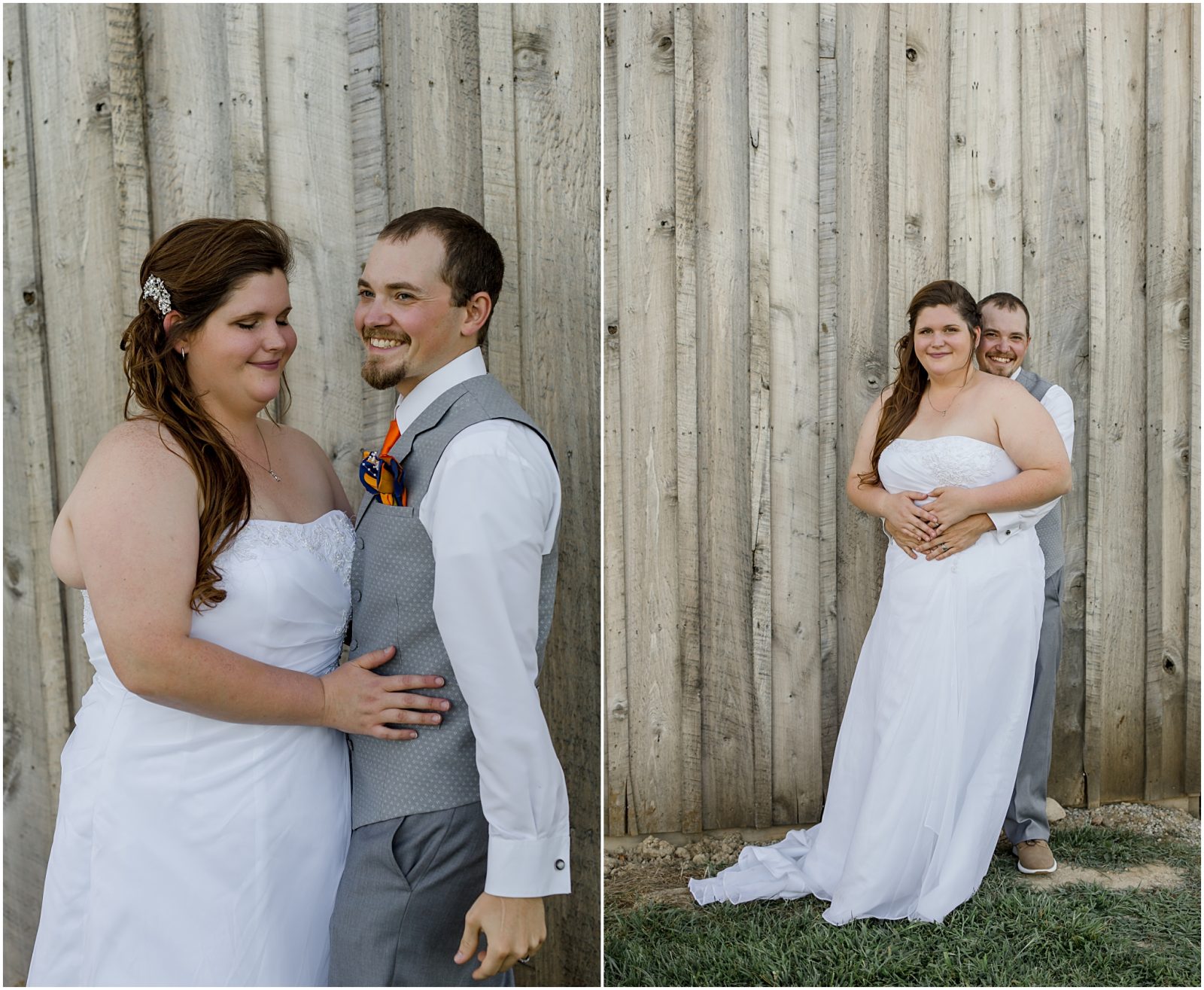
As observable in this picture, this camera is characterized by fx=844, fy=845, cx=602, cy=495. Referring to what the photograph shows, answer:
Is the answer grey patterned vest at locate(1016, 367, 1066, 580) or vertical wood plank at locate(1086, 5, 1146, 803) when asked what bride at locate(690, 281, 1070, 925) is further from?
vertical wood plank at locate(1086, 5, 1146, 803)

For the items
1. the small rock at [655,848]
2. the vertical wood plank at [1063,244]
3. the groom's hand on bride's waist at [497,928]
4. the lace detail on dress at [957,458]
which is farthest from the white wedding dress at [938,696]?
the groom's hand on bride's waist at [497,928]

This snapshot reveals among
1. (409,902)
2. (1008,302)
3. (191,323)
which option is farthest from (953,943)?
(191,323)

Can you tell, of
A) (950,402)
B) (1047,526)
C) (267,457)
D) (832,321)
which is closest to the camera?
(267,457)

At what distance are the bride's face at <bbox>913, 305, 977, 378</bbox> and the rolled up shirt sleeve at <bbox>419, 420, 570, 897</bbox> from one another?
1300 mm

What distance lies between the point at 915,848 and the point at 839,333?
1.34 m

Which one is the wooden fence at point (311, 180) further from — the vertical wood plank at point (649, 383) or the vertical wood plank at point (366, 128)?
the vertical wood plank at point (649, 383)

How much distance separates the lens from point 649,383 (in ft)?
6.09

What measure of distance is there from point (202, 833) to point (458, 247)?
113cm

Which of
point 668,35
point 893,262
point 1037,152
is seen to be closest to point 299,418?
point 668,35

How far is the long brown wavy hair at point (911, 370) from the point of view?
2135 mm

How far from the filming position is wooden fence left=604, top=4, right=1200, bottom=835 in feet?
6.10

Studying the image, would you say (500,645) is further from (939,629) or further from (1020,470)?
(1020,470)

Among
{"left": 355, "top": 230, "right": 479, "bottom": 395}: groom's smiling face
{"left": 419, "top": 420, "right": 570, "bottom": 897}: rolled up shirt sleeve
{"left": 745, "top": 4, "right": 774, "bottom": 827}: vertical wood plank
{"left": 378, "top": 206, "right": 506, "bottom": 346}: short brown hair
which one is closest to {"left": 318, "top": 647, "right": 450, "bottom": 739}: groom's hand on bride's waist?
{"left": 419, "top": 420, "right": 570, "bottom": 897}: rolled up shirt sleeve

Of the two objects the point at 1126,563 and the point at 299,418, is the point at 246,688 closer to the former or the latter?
the point at 299,418
